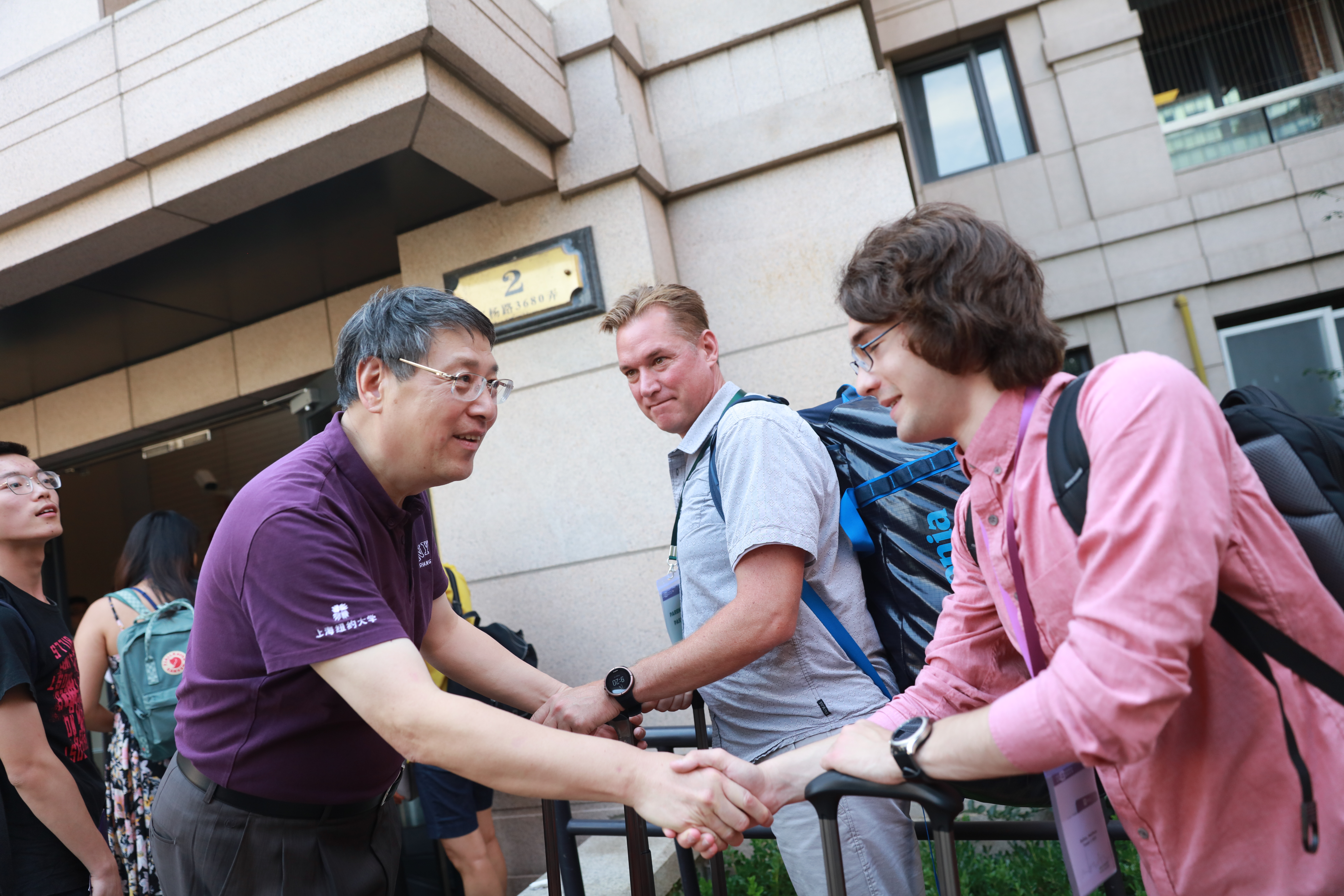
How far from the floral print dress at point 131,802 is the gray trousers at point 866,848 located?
320 cm

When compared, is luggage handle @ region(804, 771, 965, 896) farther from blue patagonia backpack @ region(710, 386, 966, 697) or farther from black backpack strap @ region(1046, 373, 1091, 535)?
blue patagonia backpack @ region(710, 386, 966, 697)

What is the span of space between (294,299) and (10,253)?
1.68 metres

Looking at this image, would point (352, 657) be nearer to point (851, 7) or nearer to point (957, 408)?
point (957, 408)

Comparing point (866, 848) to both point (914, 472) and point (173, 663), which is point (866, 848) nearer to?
point (914, 472)

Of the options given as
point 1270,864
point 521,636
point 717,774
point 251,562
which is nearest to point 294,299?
point 521,636

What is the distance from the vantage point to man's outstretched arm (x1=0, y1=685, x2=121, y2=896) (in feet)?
8.50

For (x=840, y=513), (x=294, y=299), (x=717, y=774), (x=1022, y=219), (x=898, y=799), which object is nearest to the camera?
(x=898, y=799)

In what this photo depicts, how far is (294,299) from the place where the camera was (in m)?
6.23

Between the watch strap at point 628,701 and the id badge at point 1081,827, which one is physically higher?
the watch strap at point 628,701

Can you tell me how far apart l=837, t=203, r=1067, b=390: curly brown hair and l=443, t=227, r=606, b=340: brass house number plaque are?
10.7 feet

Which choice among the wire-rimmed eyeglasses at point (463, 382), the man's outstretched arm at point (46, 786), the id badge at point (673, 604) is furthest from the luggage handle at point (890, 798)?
the man's outstretched arm at point (46, 786)

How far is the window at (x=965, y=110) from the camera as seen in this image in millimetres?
7930

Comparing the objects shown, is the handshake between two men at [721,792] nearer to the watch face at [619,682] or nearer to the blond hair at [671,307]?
the watch face at [619,682]

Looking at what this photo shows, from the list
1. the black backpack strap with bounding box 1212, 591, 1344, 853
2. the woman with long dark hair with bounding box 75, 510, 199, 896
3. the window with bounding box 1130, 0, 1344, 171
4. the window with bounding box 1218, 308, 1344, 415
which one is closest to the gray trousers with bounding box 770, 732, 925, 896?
the black backpack strap with bounding box 1212, 591, 1344, 853
